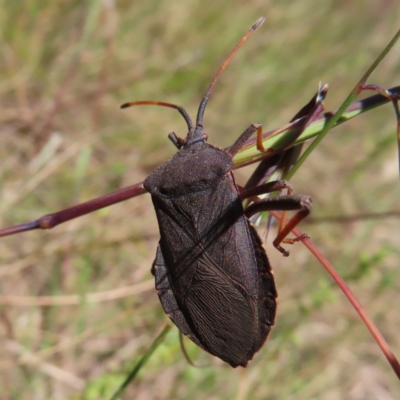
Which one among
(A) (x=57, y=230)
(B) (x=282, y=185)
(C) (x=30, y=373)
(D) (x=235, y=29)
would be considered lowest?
(C) (x=30, y=373)

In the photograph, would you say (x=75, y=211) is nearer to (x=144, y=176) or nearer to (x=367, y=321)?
(x=367, y=321)

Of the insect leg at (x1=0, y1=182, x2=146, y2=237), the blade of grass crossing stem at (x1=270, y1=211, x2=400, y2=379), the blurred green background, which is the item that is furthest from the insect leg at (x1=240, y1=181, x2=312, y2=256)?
the blurred green background

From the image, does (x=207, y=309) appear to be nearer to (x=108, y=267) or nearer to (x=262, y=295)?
(x=262, y=295)

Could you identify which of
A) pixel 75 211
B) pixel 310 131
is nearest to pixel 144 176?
pixel 75 211

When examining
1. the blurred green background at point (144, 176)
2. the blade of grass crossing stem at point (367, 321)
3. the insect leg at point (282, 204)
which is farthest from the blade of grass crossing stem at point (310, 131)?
the blurred green background at point (144, 176)

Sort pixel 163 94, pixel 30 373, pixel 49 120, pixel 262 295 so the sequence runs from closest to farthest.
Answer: pixel 262 295, pixel 30 373, pixel 49 120, pixel 163 94

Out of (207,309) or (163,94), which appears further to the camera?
(163,94)

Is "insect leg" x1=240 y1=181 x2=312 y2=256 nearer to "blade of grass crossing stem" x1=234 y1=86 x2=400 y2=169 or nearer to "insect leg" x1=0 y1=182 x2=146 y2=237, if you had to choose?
"blade of grass crossing stem" x1=234 y1=86 x2=400 y2=169

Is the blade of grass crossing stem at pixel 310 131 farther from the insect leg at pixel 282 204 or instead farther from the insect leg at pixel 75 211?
the insect leg at pixel 75 211

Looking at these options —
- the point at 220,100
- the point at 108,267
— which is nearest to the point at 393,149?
the point at 220,100
